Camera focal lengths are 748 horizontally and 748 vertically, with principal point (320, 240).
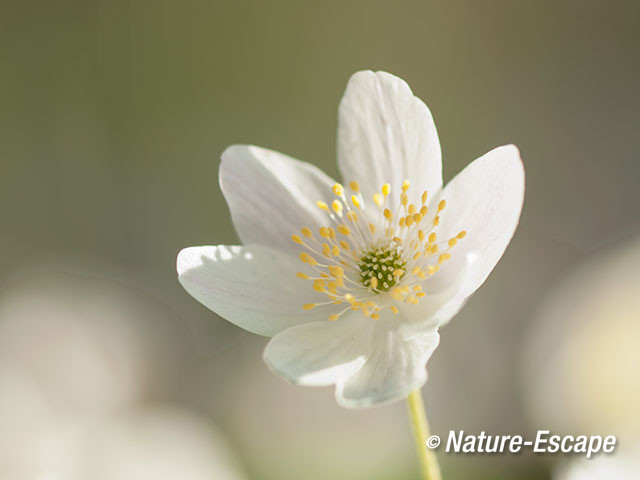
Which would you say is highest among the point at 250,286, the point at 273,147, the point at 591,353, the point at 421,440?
the point at 273,147

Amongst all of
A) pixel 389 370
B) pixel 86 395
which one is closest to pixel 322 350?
pixel 389 370

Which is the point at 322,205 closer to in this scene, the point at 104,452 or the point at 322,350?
the point at 322,350

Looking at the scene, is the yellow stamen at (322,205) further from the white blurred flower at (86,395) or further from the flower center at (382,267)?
the white blurred flower at (86,395)

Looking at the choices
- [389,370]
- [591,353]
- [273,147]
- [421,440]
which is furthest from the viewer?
[273,147]

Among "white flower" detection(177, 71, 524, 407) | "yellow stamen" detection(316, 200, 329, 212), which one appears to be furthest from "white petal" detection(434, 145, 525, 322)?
"yellow stamen" detection(316, 200, 329, 212)

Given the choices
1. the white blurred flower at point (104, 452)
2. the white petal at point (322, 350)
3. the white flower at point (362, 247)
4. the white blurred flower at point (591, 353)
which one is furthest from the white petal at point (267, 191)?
the white blurred flower at point (591, 353)

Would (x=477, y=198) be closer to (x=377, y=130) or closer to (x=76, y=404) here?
(x=377, y=130)

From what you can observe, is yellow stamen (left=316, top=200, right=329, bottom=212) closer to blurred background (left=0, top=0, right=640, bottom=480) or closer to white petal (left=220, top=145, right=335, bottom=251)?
white petal (left=220, top=145, right=335, bottom=251)

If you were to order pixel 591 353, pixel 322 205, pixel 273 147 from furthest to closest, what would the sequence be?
pixel 273 147 < pixel 591 353 < pixel 322 205
